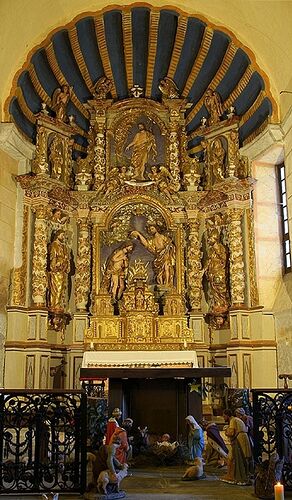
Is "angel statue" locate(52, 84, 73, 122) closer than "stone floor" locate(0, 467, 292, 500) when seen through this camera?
No

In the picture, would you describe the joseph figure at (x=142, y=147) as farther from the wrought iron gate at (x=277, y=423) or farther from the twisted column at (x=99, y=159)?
the wrought iron gate at (x=277, y=423)

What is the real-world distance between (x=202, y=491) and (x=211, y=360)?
718 cm

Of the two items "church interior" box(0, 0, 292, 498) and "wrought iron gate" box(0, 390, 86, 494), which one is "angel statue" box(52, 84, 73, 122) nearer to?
"church interior" box(0, 0, 292, 498)

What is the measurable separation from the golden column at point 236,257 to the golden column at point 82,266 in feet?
11.1

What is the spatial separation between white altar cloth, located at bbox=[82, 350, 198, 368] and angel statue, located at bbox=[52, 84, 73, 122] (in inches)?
233

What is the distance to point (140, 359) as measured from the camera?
1099cm

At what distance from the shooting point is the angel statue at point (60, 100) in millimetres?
13375

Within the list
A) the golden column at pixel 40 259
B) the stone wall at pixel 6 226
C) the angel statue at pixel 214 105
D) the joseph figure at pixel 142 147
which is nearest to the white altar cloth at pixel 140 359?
the golden column at pixel 40 259

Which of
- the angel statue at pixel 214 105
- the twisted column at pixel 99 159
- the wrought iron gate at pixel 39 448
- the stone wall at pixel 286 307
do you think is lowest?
the wrought iron gate at pixel 39 448

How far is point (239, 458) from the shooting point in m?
5.85

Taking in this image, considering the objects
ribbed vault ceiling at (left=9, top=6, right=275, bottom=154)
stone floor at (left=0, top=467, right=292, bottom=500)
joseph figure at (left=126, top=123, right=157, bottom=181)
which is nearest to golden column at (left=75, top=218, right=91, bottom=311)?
joseph figure at (left=126, top=123, right=157, bottom=181)

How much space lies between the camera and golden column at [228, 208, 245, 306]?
12133 mm

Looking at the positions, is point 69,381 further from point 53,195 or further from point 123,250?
point 53,195

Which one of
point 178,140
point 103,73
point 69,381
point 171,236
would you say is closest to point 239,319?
point 171,236
